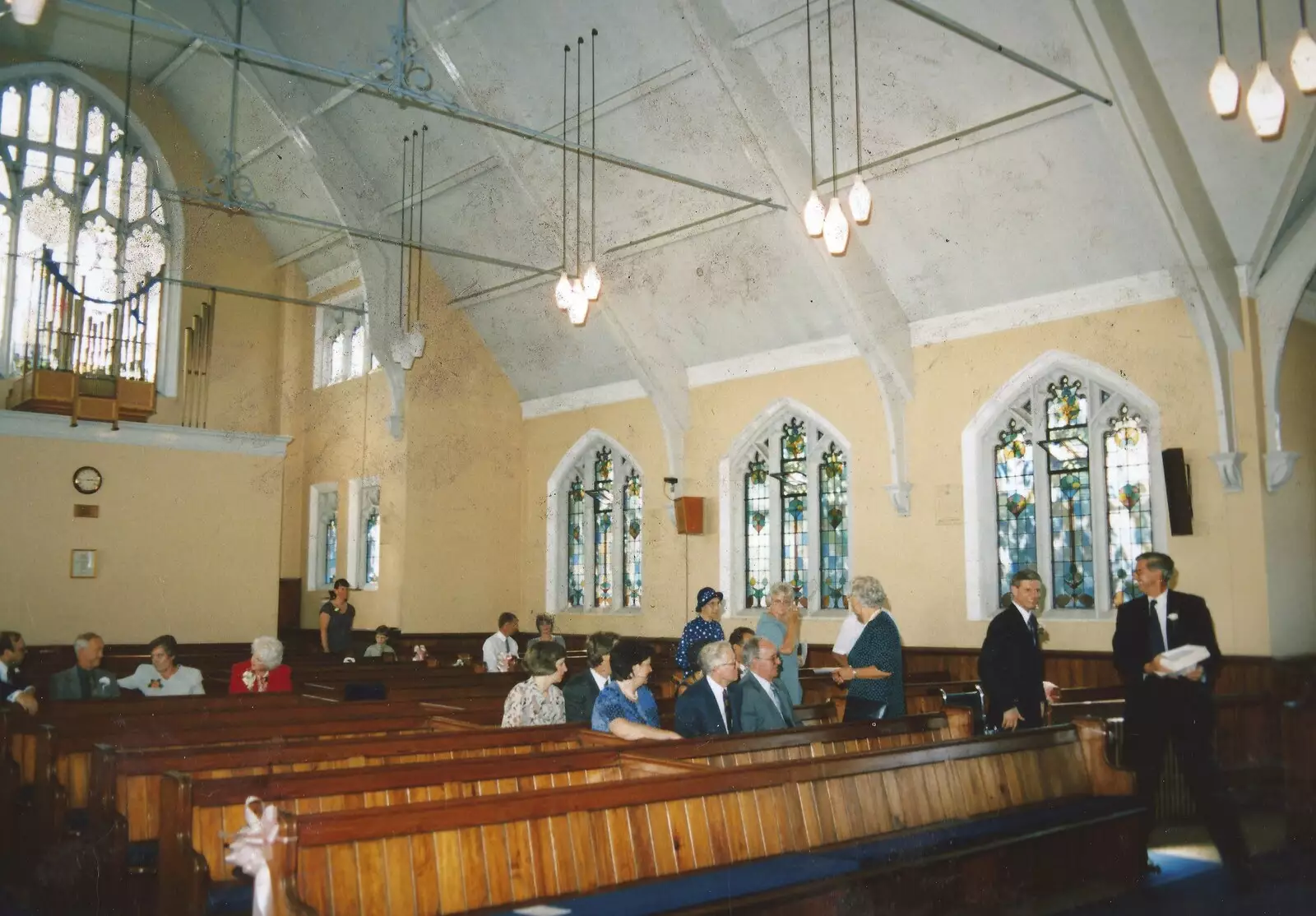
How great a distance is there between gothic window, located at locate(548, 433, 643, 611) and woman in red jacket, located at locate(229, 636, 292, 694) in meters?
7.52

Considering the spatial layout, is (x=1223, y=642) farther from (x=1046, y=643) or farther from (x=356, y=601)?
(x=356, y=601)

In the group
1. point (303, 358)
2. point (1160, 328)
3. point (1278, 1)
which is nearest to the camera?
point (1278, 1)

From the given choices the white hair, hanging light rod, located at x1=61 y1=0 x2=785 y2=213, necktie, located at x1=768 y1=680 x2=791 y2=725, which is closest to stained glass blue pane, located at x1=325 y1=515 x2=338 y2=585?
hanging light rod, located at x1=61 y1=0 x2=785 y2=213

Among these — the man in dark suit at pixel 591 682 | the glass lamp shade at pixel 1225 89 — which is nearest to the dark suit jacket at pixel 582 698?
the man in dark suit at pixel 591 682

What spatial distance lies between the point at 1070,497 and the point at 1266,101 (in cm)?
525

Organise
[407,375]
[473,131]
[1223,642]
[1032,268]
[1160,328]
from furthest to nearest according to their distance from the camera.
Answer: [407,375], [473,131], [1032,268], [1160,328], [1223,642]

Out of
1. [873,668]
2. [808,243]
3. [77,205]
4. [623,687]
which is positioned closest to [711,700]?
[623,687]

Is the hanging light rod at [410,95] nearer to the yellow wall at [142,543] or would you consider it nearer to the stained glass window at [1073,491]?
Result: the stained glass window at [1073,491]

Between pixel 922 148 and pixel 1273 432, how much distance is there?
3.67m

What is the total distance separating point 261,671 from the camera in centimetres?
715

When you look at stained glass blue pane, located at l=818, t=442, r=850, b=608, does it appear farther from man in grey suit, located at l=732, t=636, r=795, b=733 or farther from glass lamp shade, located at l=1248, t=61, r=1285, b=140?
man in grey suit, located at l=732, t=636, r=795, b=733

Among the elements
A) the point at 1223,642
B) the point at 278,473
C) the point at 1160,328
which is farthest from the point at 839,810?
the point at 278,473

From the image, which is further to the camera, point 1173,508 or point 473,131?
point 473,131

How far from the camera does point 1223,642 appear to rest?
9016mm
